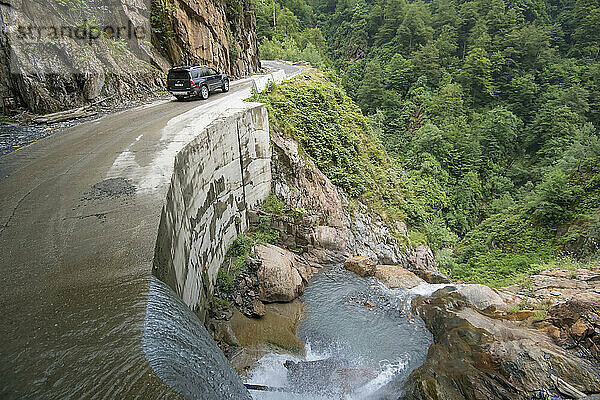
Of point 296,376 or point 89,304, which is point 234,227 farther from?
point 89,304

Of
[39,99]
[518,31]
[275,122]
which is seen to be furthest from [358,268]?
[518,31]

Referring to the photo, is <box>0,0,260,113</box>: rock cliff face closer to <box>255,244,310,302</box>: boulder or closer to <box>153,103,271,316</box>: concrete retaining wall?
<box>153,103,271,316</box>: concrete retaining wall

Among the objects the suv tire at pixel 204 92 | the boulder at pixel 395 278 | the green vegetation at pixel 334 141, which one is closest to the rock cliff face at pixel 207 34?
the suv tire at pixel 204 92

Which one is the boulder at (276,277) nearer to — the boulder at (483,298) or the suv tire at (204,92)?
the boulder at (483,298)

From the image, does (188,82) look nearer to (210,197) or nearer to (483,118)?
(210,197)

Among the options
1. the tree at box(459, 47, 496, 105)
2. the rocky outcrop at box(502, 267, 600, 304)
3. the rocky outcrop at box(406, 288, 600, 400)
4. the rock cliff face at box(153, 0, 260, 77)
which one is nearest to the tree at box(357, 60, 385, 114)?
the tree at box(459, 47, 496, 105)
